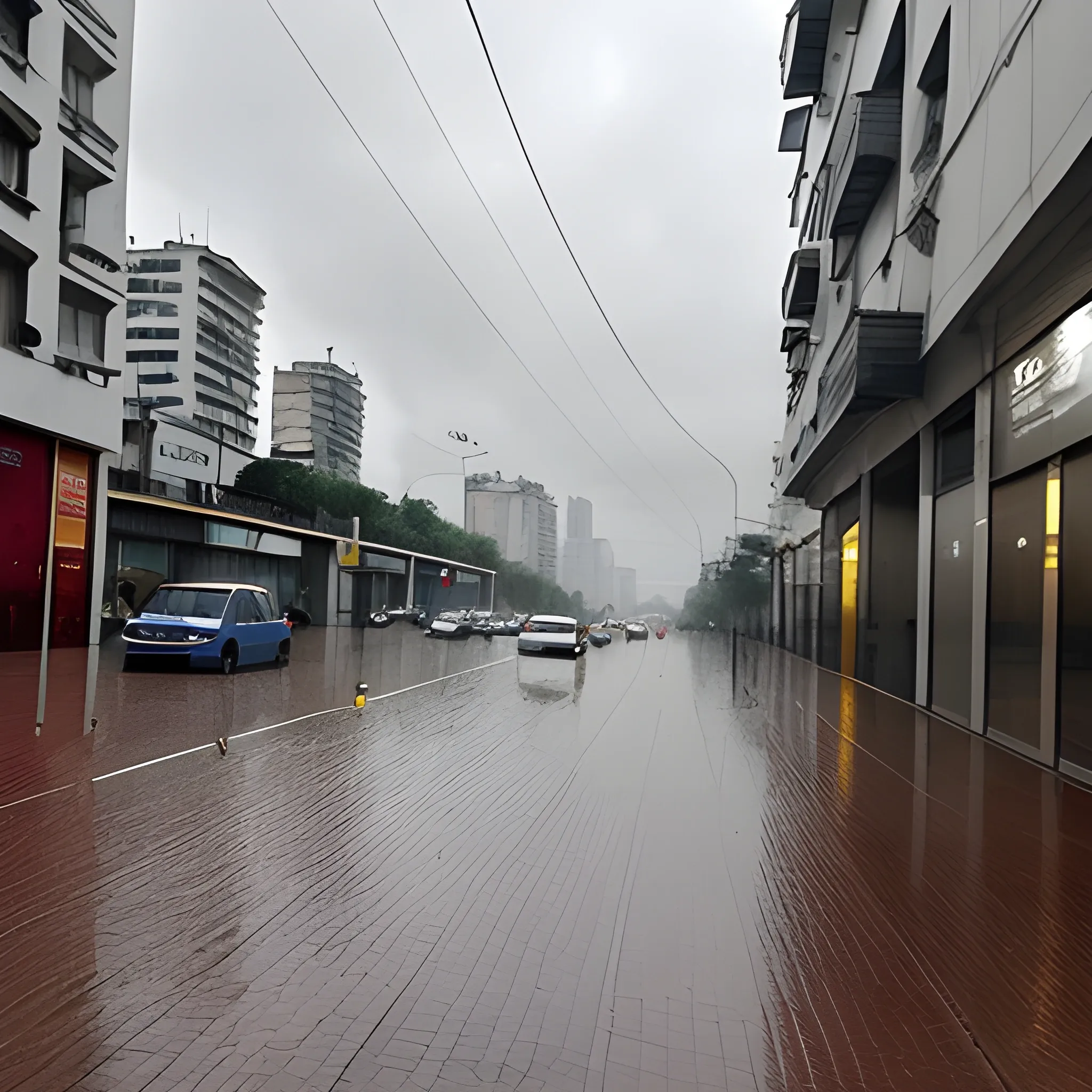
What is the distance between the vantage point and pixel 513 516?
134 meters

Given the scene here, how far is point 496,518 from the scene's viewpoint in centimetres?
12925

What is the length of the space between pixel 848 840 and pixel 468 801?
106 inches

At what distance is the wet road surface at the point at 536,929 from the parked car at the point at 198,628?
9419 mm

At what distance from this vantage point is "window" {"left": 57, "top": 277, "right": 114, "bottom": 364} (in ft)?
75.9

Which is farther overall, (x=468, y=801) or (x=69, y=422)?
(x=69, y=422)

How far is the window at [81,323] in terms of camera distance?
75.9 feet

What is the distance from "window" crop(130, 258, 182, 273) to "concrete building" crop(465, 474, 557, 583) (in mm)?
40428

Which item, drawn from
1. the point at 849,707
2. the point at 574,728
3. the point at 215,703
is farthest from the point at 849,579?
the point at 215,703

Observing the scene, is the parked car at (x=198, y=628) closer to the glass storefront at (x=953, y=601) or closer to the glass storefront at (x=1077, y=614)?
the glass storefront at (x=953, y=601)

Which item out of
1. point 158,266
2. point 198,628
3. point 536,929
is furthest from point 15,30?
point 158,266

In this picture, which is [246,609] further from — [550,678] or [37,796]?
[37,796]

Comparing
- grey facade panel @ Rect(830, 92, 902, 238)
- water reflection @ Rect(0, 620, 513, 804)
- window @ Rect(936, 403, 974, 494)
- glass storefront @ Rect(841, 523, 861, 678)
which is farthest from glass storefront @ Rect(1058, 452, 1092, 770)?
glass storefront @ Rect(841, 523, 861, 678)

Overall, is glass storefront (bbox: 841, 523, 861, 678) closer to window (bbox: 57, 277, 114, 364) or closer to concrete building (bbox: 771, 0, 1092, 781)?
concrete building (bbox: 771, 0, 1092, 781)

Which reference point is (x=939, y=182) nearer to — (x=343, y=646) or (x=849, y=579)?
(x=849, y=579)
